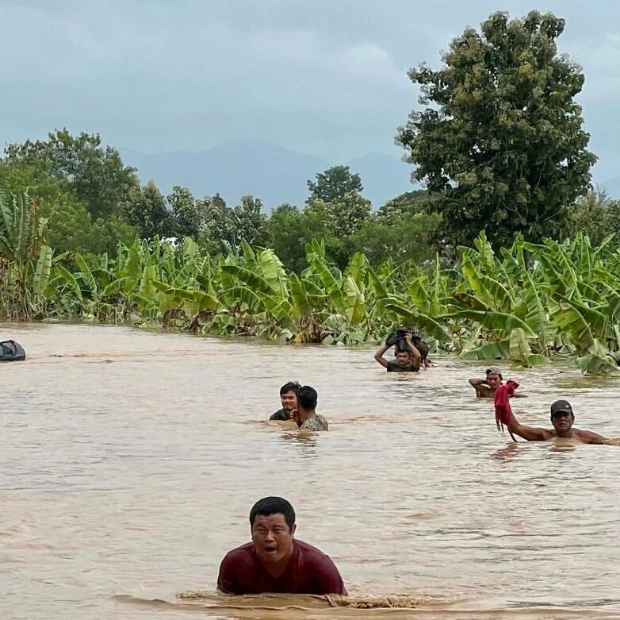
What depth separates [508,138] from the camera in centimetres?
3491

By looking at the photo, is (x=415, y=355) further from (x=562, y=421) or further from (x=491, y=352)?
(x=562, y=421)

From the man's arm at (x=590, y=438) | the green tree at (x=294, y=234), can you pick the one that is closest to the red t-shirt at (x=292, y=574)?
the man's arm at (x=590, y=438)

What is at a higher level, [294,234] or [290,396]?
[294,234]

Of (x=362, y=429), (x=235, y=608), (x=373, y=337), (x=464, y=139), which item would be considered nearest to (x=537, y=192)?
(x=464, y=139)

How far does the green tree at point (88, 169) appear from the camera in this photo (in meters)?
77.6

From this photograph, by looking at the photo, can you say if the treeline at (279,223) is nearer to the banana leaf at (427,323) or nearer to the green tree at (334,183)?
the banana leaf at (427,323)

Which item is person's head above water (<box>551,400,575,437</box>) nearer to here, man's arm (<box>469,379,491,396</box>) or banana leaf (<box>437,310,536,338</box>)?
man's arm (<box>469,379,491,396</box>)

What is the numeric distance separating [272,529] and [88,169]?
73221mm

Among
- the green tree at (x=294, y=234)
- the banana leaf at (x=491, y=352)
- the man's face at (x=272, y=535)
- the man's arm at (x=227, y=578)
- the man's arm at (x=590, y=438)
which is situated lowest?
the man's arm at (x=227, y=578)

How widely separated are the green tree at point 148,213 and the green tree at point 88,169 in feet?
59.6

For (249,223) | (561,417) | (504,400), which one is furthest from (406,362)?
(249,223)

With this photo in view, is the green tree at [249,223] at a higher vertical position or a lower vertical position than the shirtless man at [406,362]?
higher

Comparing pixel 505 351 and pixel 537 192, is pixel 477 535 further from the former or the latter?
pixel 537 192

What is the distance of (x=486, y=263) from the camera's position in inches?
938
